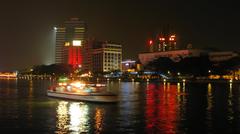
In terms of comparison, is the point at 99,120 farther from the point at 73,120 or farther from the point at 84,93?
the point at 84,93

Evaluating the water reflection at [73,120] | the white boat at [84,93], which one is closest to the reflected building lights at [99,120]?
the water reflection at [73,120]

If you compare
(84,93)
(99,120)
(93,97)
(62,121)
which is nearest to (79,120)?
(62,121)

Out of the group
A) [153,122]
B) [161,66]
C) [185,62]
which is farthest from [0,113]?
[161,66]

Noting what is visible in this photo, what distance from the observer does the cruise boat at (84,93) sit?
49938 millimetres

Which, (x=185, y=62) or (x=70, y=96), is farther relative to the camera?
(x=185, y=62)

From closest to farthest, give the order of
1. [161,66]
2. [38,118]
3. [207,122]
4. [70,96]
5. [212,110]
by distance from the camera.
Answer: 1. [207,122]
2. [38,118]
3. [212,110]
4. [70,96]
5. [161,66]

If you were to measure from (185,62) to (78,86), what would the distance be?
114 meters

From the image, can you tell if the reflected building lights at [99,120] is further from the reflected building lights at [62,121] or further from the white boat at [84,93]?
the white boat at [84,93]

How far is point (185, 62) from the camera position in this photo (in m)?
166

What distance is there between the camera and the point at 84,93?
53.4 m

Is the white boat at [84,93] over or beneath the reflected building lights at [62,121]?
over

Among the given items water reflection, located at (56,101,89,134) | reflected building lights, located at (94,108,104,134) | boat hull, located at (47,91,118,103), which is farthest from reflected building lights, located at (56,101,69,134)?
boat hull, located at (47,91,118,103)

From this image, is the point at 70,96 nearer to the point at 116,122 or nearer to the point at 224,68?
the point at 116,122

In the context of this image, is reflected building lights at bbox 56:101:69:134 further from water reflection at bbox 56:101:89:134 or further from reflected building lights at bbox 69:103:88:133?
reflected building lights at bbox 69:103:88:133
